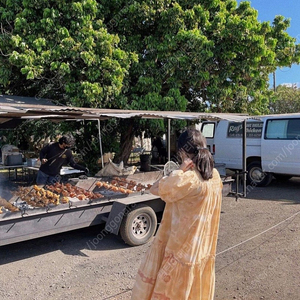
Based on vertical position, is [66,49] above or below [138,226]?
above

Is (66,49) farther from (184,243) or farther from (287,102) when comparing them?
(287,102)

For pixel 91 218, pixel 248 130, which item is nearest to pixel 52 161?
pixel 91 218

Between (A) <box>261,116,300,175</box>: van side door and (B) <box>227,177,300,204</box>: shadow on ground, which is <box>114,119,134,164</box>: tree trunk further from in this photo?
(A) <box>261,116,300,175</box>: van side door

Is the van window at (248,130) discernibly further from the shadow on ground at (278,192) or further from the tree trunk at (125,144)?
the tree trunk at (125,144)

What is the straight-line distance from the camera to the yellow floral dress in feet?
6.50

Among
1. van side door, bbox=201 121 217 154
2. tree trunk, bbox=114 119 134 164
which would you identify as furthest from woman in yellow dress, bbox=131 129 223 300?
van side door, bbox=201 121 217 154

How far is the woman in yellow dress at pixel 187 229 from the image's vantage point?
1990 mm

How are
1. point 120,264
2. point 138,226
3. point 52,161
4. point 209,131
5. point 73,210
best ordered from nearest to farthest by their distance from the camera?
point 120,264 → point 73,210 → point 138,226 → point 52,161 → point 209,131

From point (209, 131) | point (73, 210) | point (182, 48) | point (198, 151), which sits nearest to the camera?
point (198, 151)

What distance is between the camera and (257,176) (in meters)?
Answer: 9.34

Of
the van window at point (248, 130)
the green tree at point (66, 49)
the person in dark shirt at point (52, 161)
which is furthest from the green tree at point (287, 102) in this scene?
the person in dark shirt at point (52, 161)

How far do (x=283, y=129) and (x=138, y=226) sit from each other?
573 centimetres

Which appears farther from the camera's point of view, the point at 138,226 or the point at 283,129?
the point at 283,129

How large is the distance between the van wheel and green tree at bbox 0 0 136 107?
4.73 m
